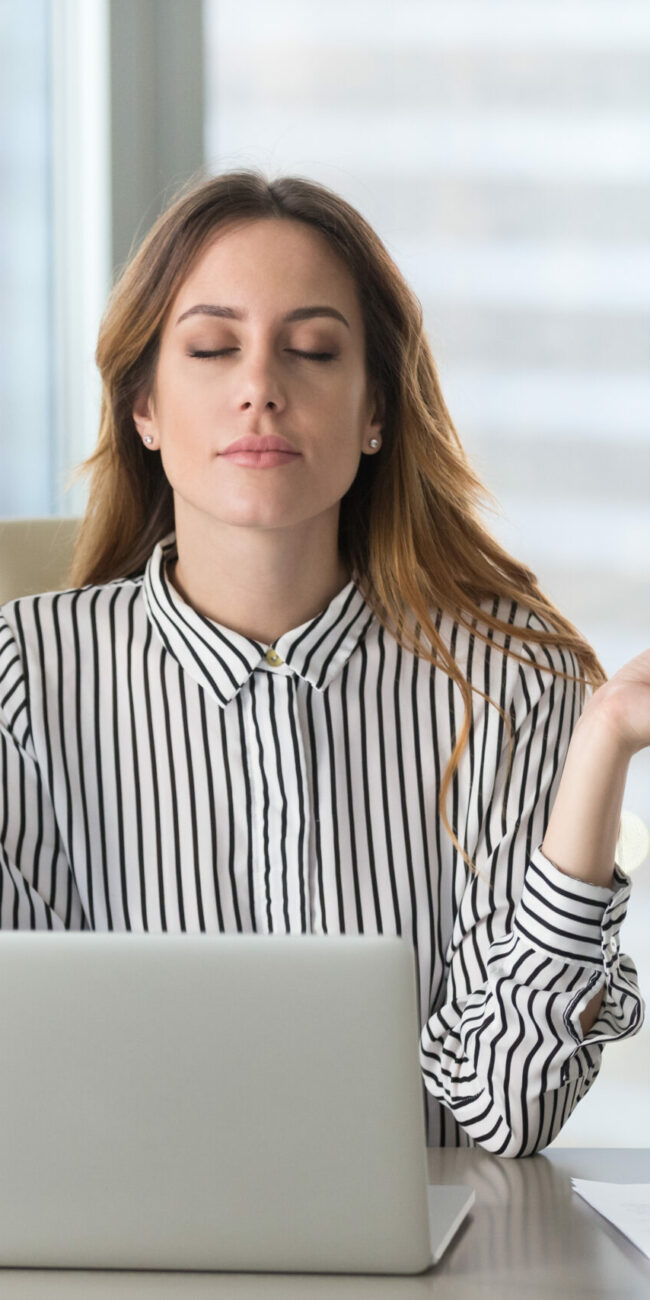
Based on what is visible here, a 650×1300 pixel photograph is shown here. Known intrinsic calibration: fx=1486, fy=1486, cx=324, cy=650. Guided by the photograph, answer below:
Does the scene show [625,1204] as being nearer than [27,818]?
Yes

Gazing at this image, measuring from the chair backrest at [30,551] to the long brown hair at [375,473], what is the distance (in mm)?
26

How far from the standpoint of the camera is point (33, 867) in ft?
4.34

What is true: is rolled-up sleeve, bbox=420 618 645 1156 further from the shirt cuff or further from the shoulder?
the shoulder

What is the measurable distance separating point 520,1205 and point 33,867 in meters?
0.58

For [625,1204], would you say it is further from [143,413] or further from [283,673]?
[143,413]

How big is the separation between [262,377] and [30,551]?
0.36m

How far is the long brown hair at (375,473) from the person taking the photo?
4.54ft

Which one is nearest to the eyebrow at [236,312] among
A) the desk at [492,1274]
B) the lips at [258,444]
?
the lips at [258,444]

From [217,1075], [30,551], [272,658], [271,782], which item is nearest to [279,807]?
[271,782]

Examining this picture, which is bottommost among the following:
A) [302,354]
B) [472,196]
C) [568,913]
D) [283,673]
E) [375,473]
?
[568,913]

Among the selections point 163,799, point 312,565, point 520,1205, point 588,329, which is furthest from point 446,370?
point 520,1205

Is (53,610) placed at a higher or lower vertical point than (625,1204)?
higher

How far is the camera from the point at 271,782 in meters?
1.33

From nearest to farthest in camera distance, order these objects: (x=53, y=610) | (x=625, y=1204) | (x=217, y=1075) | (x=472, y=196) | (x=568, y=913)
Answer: (x=217, y=1075) → (x=625, y=1204) → (x=568, y=913) → (x=53, y=610) → (x=472, y=196)
